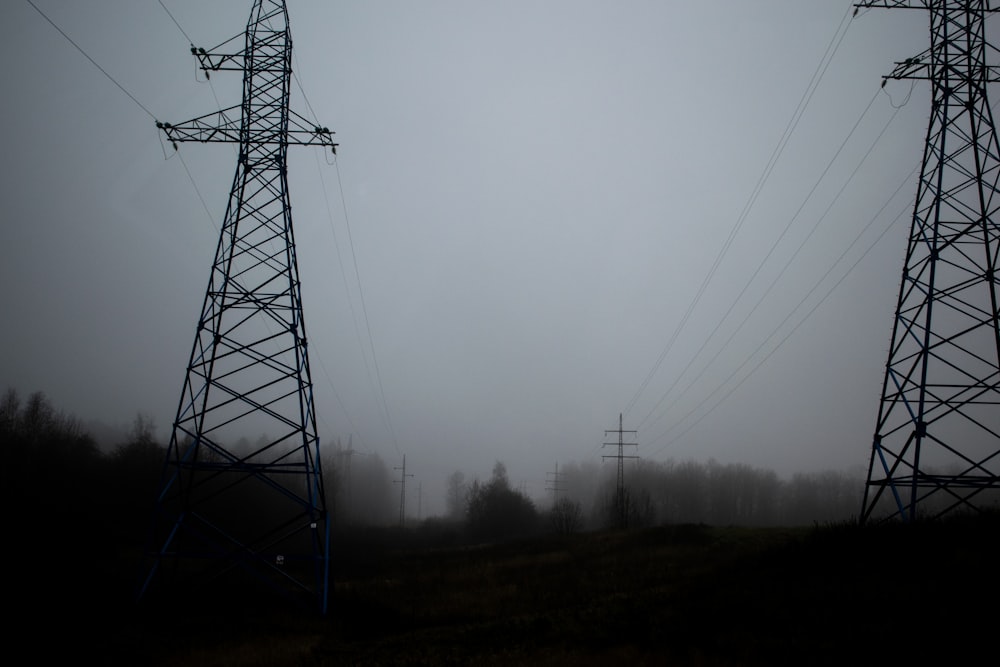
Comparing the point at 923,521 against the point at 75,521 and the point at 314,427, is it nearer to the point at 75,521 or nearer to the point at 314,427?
the point at 314,427

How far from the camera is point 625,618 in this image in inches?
543

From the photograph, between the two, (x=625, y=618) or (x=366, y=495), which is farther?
(x=366, y=495)

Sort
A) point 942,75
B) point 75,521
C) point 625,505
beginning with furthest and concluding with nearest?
1. point 625,505
2. point 75,521
3. point 942,75

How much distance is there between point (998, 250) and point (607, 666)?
49.3 feet

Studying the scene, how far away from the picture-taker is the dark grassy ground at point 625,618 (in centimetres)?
1027

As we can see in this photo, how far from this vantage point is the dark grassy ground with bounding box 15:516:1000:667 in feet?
33.7

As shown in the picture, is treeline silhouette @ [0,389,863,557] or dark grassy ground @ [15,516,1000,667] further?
treeline silhouette @ [0,389,863,557]

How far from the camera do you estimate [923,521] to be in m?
15.6

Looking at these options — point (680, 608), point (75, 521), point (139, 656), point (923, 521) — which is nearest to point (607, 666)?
point (680, 608)

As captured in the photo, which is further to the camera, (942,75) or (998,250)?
(942,75)

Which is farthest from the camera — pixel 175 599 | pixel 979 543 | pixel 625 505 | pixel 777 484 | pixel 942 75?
pixel 777 484

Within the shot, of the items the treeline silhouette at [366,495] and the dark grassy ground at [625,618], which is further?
the treeline silhouette at [366,495]

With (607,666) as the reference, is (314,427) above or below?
above

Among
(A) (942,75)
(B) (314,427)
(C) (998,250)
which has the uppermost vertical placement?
(A) (942,75)
